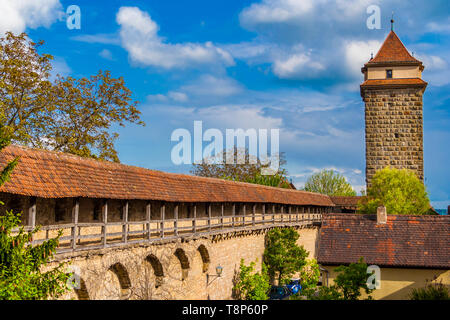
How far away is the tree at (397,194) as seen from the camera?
36.7m

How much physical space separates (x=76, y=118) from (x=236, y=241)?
13.8 meters

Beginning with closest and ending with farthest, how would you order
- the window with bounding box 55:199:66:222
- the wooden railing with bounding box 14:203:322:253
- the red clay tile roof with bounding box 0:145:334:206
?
1. the red clay tile roof with bounding box 0:145:334:206
2. the wooden railing with bounding box 14:203:322:253
3. the window with bounding box 55:199:66:222

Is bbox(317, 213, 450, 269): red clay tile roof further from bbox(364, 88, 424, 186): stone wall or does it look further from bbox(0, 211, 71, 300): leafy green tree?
bbox(0, 211, 71, 300): leafy green tree

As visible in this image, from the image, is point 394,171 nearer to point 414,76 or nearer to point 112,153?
point 414,76

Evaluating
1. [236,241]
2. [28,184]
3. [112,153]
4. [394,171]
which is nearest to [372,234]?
[236,241]

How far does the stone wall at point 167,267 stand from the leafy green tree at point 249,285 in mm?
535

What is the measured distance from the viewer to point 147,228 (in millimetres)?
16812

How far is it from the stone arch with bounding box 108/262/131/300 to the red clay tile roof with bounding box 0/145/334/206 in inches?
91.2

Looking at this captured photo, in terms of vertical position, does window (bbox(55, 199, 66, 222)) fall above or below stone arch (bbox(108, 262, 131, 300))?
above

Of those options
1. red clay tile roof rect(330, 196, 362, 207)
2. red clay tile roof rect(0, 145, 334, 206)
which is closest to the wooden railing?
red clay tile roof rect(0, 145, 334, 206)

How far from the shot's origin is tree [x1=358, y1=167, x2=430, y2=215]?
36688 mm

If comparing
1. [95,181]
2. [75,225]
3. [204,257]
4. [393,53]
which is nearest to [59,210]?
[95,181]

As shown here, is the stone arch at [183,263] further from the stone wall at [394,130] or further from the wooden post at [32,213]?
the stone wall at [394,130]

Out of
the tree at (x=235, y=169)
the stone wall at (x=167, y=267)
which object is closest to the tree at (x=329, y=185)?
the tree at (x=235, y=169)
